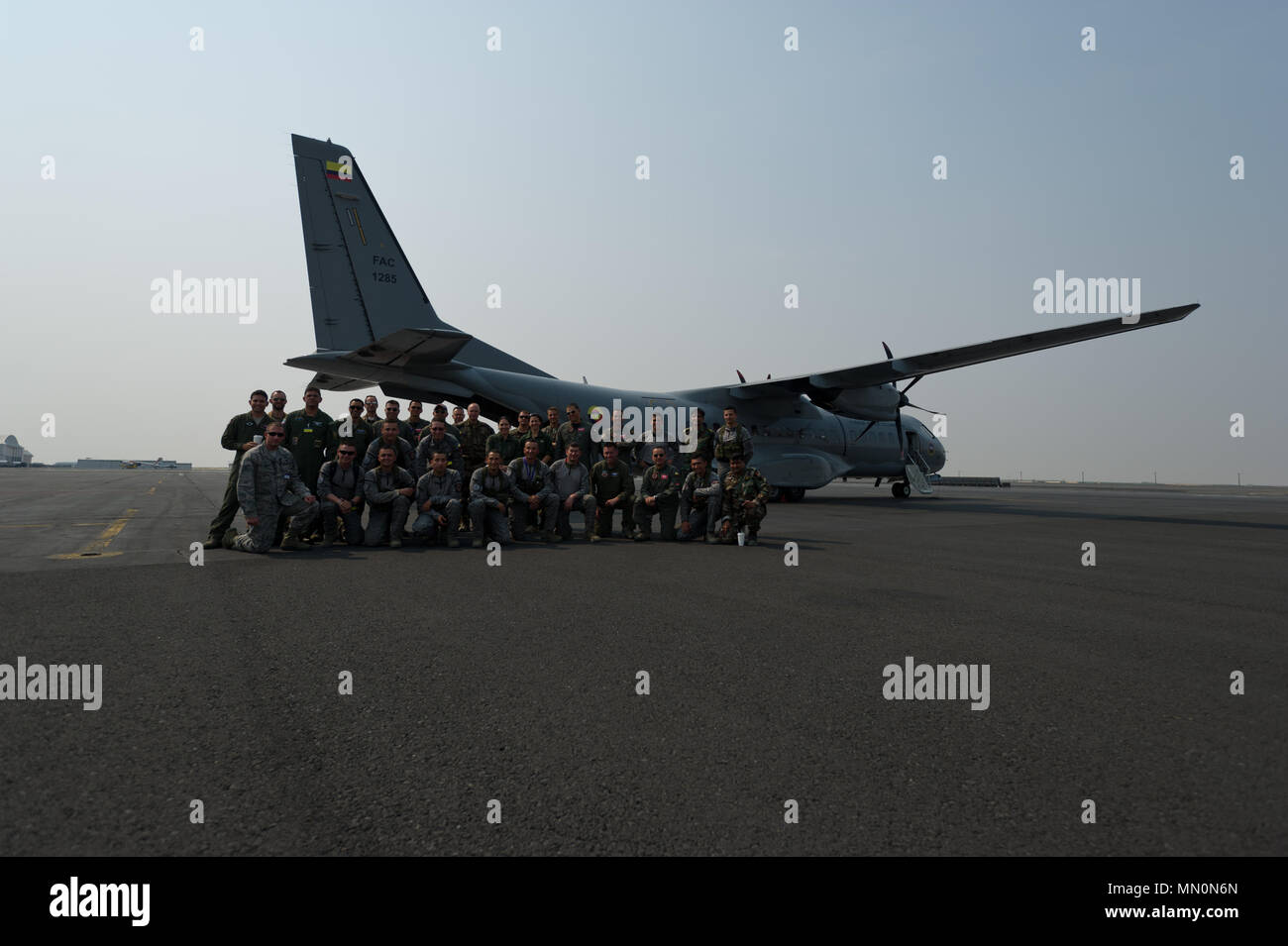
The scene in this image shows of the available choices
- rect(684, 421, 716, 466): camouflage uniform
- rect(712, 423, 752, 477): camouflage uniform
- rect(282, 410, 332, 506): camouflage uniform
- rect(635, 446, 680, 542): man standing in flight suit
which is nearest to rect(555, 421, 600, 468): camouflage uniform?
rect(635, 446, 680, 542): man standing in flight suit

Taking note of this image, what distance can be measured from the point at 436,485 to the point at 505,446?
237 centimetres

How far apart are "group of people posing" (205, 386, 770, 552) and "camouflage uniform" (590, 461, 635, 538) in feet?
0.07

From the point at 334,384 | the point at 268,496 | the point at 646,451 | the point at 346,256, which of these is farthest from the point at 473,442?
the point at 334,384

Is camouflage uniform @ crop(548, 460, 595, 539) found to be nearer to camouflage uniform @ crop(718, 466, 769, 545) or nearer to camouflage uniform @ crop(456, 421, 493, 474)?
camouflage uniform @ crop(456, 421, 493, 474)

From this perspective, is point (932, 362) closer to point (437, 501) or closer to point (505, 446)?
point (505, 446)

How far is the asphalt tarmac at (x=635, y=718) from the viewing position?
2752mm

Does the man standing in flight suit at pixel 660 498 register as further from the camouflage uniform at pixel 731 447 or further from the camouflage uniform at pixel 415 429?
the camouflage uniform at pixel 415 429

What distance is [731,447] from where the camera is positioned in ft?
47.4

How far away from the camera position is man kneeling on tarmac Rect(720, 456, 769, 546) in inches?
514

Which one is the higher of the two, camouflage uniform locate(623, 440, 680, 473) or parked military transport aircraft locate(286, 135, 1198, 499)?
parked military transport aircraft locate(286, 135, 1198, 499)

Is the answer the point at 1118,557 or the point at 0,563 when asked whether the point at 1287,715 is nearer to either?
the point at 1118,557

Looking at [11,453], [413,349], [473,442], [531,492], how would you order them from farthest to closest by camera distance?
[11,453] → [413,349] → [473,442] → [531,492]

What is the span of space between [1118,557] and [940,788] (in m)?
10.1
